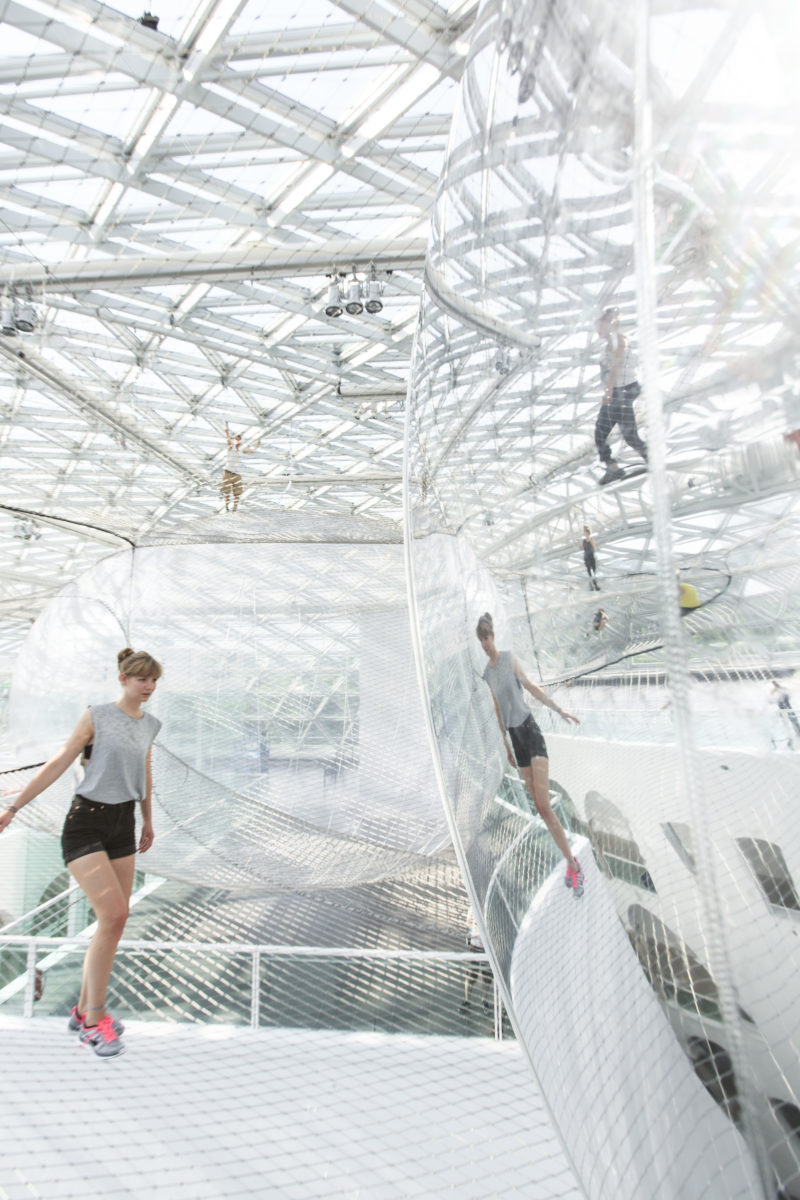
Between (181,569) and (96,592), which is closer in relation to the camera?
(181,569)

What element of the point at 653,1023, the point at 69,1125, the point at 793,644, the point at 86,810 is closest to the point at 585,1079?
the point at 653,1023

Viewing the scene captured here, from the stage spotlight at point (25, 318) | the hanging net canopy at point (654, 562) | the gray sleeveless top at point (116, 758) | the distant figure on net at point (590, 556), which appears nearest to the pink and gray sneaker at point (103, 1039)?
the gray sleeveless top at point (116, 758)

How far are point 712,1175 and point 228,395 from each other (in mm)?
17386

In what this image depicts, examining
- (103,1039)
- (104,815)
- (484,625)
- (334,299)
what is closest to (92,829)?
(104,815)

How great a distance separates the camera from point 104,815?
1844 mm

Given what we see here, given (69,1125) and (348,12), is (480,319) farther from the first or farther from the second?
(348,12)

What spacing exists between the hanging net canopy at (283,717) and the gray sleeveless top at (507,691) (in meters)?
3.19

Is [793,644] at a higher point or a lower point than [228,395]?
lower

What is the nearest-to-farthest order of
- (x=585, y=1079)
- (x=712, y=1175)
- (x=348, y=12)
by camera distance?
(x=712, y=1175)
(x=585, y=1079)
(x=348, y=12)

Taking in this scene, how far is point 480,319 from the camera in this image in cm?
91

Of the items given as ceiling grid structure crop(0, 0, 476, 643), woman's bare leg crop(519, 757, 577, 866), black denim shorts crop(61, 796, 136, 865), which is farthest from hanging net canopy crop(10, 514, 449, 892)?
woman's bare leg crop(519, 757, 577, 866)

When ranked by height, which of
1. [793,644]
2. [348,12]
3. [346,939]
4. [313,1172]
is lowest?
[346,939]

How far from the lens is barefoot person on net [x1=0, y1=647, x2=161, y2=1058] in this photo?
1796 millimetres

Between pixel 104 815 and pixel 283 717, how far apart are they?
2.15m
